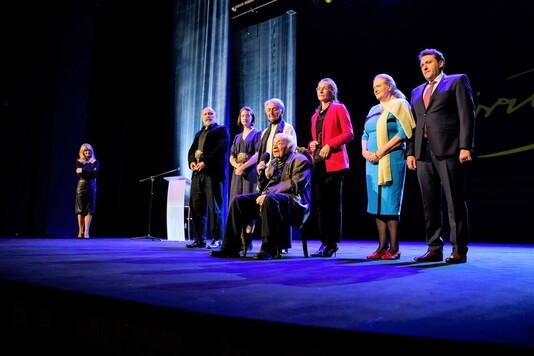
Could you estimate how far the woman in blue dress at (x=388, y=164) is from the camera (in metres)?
2.96

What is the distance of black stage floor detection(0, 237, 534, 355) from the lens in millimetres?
883

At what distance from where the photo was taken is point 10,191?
673 cm

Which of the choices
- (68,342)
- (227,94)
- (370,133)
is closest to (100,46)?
(227,94)

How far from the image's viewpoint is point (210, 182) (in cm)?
429

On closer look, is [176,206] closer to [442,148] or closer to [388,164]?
[388,164]

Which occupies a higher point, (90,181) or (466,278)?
(90,181)

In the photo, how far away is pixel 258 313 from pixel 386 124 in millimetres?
2295

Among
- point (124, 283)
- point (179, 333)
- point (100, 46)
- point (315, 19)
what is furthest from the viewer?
point (100, 46)

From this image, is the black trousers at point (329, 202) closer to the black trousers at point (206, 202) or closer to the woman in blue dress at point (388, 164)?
the woman in blue dress at point (388, 164)

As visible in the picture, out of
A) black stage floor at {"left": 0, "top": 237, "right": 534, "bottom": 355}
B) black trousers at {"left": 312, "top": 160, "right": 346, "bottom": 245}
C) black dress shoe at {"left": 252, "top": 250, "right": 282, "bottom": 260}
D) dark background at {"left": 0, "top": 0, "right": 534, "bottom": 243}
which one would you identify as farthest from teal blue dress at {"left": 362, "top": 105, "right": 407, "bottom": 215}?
dark background at {"left": 0, "top": 0, "right": 534, "bottom": 243}

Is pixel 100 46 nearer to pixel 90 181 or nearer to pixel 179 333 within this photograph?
pixel 90 181

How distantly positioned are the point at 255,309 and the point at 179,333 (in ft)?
0.66

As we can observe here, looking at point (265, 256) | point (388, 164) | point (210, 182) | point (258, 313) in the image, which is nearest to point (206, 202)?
point (210, 182)

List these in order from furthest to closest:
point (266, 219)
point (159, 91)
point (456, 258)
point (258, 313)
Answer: point (159, 91) < point (266, 219) < point (456, 258) < point (258, 313)
